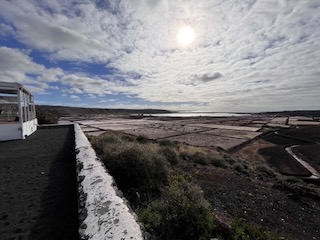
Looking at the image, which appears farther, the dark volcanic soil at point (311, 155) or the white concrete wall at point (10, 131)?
the dark volcanic soil at point (311, 155)

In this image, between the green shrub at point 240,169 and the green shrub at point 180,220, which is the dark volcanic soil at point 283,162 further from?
the green shrub at point 180,220

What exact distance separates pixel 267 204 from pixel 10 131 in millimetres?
11365

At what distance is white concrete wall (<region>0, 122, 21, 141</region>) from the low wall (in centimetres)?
902

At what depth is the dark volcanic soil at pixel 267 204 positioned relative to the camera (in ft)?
20.3

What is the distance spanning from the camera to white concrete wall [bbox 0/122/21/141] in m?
10.8

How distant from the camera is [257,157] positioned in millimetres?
19391

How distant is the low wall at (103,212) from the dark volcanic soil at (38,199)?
0.36m

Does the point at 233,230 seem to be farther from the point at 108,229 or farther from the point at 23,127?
the point at 23,127

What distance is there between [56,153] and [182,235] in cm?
531

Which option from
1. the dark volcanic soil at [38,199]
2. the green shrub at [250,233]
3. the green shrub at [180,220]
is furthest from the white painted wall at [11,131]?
the green shrub at [250,233]

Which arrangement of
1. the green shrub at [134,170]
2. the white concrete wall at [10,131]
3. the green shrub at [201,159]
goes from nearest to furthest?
the green shrub at [134,170] → the white concrete wall at [10,131] → the green shrub at [201,159]

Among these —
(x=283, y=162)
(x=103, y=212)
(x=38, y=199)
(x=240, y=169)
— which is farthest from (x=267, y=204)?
(x=283, y=162)

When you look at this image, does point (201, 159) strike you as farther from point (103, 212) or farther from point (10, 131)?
point (103, 212)

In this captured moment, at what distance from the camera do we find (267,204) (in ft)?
24.7
